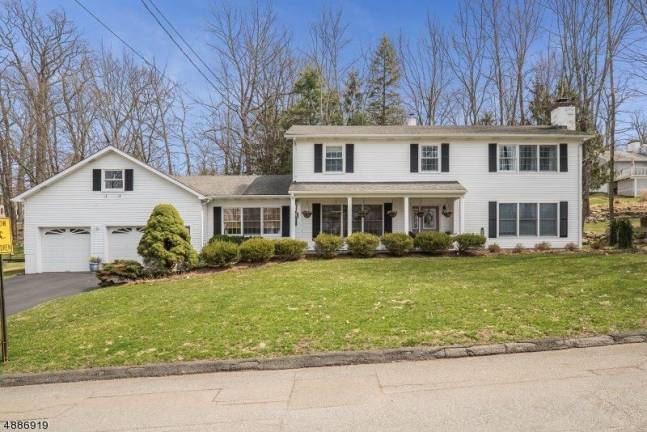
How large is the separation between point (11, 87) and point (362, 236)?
2780cm

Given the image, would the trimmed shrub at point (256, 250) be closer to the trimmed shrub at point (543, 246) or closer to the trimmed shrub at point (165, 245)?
the trimmed shrub at point (165, 245)

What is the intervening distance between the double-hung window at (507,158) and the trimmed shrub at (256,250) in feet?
36.2

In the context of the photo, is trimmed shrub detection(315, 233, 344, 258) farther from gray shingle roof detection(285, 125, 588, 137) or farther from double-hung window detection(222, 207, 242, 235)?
gray shingle roof detection(285, 125, 588, 137)

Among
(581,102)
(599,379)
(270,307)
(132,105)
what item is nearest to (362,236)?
(270,307)

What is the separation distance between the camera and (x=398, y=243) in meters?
13.8

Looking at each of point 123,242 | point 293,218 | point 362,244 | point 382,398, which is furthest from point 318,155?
Answer: point 382,398

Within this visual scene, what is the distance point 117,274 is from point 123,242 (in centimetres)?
450

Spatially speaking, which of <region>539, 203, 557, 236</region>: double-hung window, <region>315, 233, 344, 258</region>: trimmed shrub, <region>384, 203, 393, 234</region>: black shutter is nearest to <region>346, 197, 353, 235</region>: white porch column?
<region>315, 233, 344, 258</region>: trimmed shrub

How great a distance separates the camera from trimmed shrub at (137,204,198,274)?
11.8 m

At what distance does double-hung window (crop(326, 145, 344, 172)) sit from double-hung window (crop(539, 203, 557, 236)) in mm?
9256

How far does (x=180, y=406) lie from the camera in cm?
379

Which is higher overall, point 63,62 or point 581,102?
point 63,62

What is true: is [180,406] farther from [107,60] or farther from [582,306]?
[107,60]

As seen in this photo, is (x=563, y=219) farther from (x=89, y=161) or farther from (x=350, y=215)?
(x=89, y=161)
